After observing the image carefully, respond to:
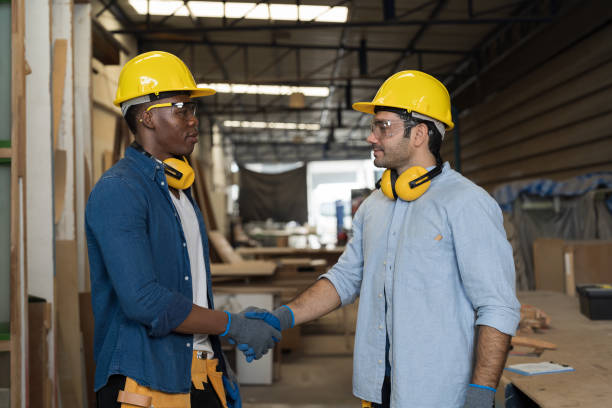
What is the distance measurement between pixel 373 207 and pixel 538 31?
8729 millimetres

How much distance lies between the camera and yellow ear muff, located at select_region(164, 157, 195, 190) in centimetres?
193

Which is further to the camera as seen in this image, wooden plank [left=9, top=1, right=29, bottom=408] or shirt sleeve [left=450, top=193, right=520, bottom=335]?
wooden plank [left=9, top=1, right=29, bottom=408]

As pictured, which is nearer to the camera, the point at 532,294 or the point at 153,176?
the point at 153,176

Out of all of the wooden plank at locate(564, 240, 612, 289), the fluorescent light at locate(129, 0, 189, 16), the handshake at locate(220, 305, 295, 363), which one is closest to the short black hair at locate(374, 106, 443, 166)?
the handshake at locate(220, 305, 295, 363)

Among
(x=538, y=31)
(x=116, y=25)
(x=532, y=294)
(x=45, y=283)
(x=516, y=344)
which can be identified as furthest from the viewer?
(x=116, y=25)

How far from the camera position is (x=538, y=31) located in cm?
934

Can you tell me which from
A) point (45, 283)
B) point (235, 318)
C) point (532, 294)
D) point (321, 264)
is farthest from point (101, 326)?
point (321, 264)

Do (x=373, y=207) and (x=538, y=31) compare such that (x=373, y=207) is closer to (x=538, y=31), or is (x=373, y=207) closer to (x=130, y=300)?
(x=130, y=300)

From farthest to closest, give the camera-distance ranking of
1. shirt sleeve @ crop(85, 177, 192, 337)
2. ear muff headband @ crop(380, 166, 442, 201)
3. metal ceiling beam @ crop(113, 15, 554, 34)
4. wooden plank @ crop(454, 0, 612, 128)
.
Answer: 1. metal ceiling beam @ crop(113, 15, 554, 34)
2. wooden plank @ crop(454, 0, 612, 128)
3. ear muff headband @ crop(380, 166, 442, 201)
4. shirt sleeve @ crop(85, 177, 192, 337)

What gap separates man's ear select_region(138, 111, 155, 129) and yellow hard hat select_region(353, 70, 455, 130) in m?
0.86

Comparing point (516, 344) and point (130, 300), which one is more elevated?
point (130, 300)

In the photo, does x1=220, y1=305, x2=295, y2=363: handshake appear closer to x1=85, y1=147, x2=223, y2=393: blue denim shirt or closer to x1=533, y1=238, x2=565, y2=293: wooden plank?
x1=85, y1=147, x2=223, y2=393: blue denim shirt

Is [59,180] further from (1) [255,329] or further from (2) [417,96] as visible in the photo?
(2) [417,96]

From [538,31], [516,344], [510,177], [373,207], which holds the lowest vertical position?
[516,344]
